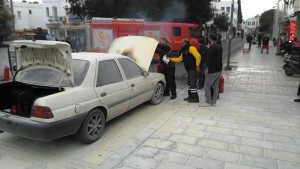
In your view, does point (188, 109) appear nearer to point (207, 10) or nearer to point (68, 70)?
point (68, 70)

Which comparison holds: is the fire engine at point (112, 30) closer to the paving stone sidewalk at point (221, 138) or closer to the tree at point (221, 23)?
the paving stone sidewalk at point (221, 138)

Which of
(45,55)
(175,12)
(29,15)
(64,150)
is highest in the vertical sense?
(29,15)

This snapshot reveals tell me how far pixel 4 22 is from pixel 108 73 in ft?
25.3

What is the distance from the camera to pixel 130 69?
604 centimetres

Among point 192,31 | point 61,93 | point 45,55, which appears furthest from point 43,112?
point 192,31

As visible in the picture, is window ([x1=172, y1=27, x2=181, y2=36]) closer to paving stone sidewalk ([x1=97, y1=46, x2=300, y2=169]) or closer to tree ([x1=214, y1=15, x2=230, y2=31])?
paving stone sidewalk ([x1=97, y1=46, x2=300, y2=169])

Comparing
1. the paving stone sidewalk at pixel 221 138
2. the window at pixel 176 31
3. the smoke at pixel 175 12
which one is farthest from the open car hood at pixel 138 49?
the smoke at pixel 175 12

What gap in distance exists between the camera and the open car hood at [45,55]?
4.43 m

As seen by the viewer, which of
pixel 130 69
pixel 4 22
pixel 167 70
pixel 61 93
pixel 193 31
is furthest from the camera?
pixel 193 31

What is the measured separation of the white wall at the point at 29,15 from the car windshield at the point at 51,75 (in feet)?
158

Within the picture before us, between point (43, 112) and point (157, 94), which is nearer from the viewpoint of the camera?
point (43, 112)

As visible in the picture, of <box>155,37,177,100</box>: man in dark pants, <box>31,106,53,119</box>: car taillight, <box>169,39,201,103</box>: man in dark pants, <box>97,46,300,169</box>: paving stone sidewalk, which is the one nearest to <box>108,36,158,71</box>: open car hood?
<box>155,37,177,100</box>: man in dark pants

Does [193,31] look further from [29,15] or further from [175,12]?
[29,15]

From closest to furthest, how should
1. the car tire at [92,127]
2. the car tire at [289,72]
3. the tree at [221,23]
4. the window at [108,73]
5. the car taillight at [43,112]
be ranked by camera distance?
the car taillight at [43,112], the car tire at [92,127], the window at [108,73], the car tire at [289,72], the tree at [221,23]
